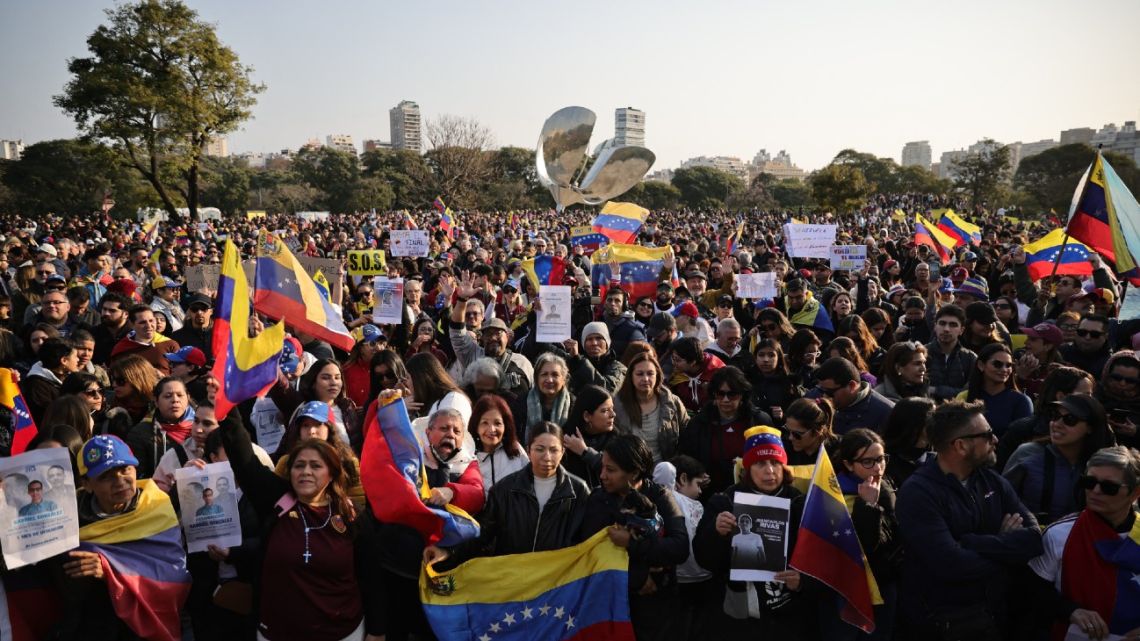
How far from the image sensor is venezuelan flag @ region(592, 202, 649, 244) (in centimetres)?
1550

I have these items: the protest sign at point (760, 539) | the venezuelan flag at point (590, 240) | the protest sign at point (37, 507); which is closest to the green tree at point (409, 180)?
the venezuelan flag at point (590, 240)

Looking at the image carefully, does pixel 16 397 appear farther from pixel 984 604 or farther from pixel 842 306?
pixel 842 306

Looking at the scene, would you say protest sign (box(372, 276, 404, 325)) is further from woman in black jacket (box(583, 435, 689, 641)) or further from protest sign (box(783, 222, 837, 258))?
protest sign (box(783, 222, 837, 258))

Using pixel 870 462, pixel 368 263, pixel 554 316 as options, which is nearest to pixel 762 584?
pixel 870 462

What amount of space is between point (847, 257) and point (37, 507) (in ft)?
43.4

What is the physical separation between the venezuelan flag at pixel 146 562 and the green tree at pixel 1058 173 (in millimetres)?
55856

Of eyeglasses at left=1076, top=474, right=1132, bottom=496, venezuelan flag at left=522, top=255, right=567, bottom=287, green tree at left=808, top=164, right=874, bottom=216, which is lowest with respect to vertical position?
eyeglasses at left=1076, top=474, right=1132, bottom=496

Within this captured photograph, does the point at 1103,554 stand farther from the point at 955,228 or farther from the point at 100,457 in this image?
the point at 955,228

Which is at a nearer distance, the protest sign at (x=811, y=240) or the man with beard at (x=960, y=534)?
the man with beard at (x=960, y=534)

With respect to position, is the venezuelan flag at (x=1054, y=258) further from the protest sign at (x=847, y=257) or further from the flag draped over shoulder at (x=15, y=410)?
the flag draped over shoulder at (x=15, y=410)

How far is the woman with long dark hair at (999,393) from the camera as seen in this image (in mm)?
5156

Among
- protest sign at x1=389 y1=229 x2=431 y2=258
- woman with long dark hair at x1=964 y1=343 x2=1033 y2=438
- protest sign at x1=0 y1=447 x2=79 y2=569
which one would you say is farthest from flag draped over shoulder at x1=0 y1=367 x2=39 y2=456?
protest sign at x1=389 y1=229 x2=431 y2=258

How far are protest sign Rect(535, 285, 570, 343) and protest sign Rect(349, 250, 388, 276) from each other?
5.14 metres

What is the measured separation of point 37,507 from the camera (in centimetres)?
328
